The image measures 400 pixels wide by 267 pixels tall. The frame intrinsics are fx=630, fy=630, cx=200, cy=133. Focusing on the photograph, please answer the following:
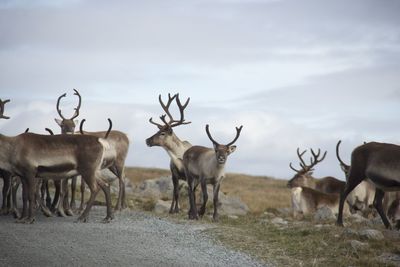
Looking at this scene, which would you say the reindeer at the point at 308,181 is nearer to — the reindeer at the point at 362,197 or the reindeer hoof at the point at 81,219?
the reindeer at the point at 362,197

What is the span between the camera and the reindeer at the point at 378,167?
12898 mm

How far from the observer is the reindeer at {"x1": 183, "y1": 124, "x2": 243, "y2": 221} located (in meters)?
14.6

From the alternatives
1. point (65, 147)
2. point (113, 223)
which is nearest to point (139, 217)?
point (113, 223)

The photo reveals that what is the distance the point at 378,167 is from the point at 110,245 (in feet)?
20.0

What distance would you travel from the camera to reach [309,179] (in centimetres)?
2219

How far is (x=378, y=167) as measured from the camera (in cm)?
1305

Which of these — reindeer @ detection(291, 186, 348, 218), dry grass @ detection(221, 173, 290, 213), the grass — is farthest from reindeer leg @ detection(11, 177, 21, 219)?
reindeer @ detection(291, 186, 348, 218)

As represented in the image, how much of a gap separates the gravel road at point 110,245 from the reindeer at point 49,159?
2.43ft

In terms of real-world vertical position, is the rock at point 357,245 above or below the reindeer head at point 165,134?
below

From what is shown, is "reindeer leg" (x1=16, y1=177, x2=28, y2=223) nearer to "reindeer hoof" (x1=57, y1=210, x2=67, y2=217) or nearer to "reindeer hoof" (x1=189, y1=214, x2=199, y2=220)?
"reindeer hoof" (x1=57, y1=210, x2=67, y2=217)

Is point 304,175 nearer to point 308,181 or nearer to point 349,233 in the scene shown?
point 308,181

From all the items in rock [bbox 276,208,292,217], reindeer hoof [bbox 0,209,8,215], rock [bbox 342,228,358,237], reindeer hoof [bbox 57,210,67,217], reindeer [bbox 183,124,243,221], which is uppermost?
reindeer [bbox 183,124,243,221]

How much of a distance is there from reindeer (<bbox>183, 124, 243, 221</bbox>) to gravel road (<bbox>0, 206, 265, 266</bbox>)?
204cm

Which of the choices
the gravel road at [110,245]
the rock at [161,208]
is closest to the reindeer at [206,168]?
the rock at [161,208]
